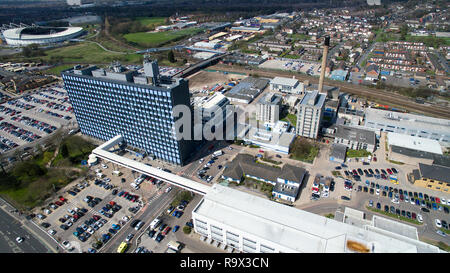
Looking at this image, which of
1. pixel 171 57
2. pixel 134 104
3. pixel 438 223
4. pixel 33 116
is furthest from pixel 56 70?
pixel 438 223

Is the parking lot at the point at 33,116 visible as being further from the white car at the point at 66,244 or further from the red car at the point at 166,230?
the red car at the point at 166,230

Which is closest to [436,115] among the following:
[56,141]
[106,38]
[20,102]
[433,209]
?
[433,209]

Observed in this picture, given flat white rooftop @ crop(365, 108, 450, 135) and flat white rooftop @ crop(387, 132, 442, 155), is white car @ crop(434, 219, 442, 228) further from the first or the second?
flat white rooftop @ crop(365, 108, 450, 135)

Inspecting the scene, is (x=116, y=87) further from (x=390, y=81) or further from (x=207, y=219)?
(x=390, y=81)

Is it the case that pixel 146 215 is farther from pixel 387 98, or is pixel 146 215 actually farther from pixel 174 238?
pixel 387 98

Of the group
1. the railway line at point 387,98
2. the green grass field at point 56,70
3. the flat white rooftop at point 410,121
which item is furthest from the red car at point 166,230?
the green grass field at point 56,70

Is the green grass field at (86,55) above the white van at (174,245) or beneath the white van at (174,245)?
above
